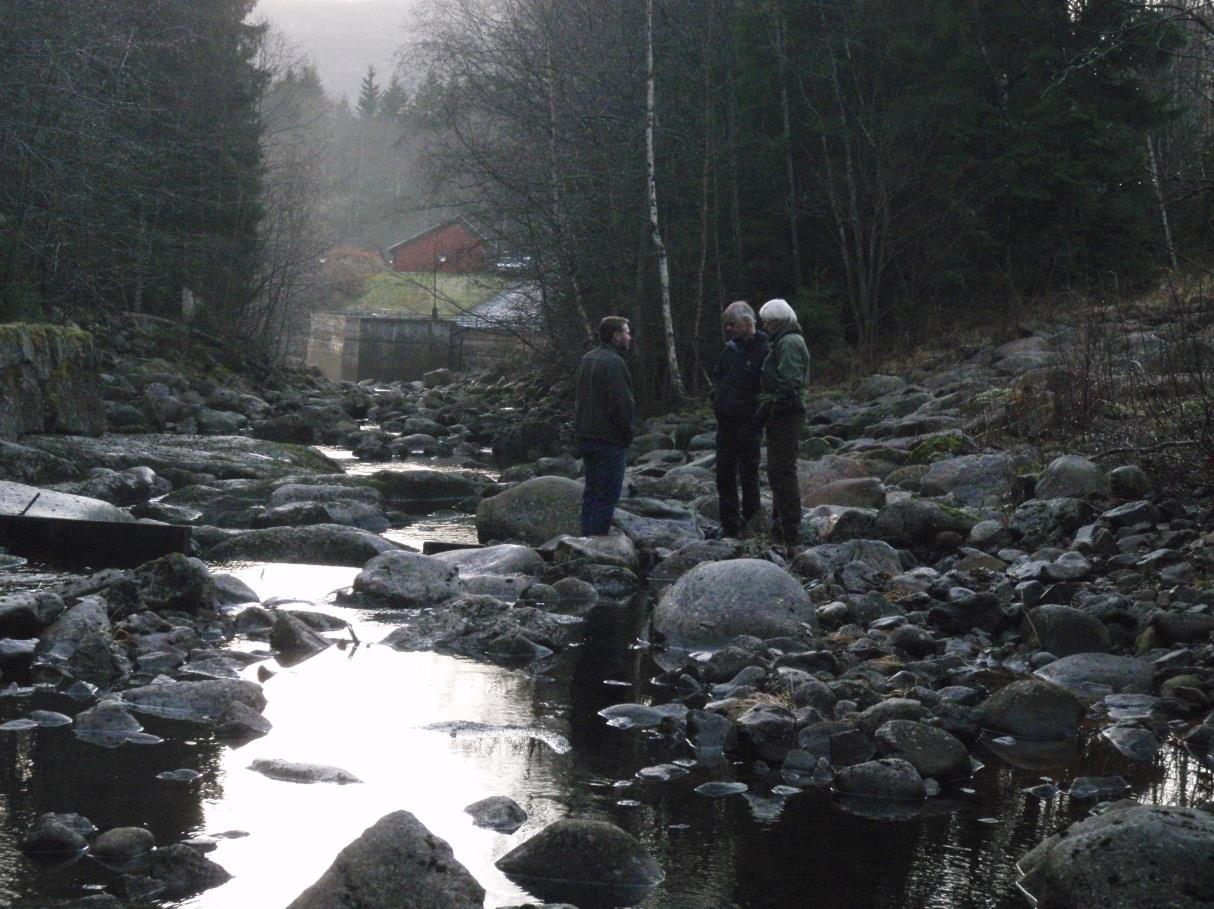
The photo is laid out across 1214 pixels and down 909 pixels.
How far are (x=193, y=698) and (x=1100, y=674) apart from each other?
4445 millimetres

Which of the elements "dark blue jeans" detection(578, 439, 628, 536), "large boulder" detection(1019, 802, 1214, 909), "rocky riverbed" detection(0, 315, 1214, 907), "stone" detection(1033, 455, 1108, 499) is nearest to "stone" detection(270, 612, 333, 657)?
"rocky riverbed" detection(0, 315, 1214, 907)

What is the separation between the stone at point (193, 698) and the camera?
6395 mm

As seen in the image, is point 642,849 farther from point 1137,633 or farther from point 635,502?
point 635,502

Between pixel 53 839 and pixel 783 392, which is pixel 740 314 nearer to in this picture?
pixel 783 392

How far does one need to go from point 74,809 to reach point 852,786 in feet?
9.34

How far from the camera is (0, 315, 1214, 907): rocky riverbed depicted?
4484 mm

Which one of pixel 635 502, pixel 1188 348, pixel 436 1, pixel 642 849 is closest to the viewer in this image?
pixel 642 849

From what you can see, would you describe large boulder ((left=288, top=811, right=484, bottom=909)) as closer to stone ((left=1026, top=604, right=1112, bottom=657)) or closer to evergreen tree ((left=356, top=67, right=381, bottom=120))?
stone ((left=1026, top=604, right=1112, bottom=657))

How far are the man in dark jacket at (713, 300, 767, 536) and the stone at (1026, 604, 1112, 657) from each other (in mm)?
3664

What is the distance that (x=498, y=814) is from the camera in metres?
5.04

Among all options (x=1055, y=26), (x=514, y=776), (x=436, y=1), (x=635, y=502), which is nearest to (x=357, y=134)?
(x=436, y=1)

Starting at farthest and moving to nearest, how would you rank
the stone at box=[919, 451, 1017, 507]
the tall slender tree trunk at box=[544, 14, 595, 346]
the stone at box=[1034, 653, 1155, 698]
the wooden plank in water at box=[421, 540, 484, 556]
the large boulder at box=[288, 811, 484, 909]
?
1. the tall slender tree trunk at box=[544, 14, 595, 346]
2. the stone at box=[919, 451, 1017, 507]
3. the wooden plank in water at box=[421, 540, 484, 556]
4. the stone at box=[1034, 653, 1155, 698]
5. the large boulder at box=[288, 811, 484, 909]

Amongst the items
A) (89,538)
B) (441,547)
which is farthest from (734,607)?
(89,538)

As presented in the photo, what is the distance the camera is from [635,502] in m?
14.2
